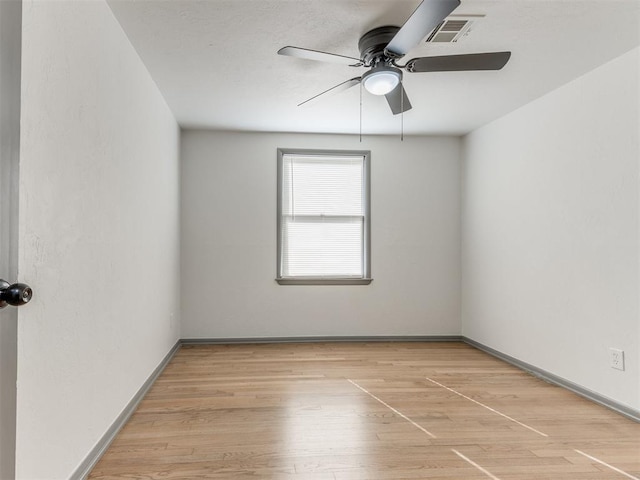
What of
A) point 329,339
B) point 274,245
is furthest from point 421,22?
point 329,339

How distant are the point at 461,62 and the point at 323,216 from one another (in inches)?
97.6

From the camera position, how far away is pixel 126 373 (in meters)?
2.35

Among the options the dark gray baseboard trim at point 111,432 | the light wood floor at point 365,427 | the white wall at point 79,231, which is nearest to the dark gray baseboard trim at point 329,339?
the light wood floor at point 365,427

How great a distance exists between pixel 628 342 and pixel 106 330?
3.15m

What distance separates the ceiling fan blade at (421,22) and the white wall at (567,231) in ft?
5.29

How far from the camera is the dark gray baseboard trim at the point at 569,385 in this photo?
97.1 inches

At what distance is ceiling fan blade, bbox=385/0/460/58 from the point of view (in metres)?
1.61

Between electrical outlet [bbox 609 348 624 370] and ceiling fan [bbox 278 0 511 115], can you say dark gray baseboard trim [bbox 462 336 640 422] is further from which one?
ceiling fan [bbox 278 0 511 115]

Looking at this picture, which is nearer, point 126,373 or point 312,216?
point 126,373

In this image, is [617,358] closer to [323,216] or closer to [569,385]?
[569,385]

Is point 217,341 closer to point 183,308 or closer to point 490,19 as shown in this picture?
point 183,308

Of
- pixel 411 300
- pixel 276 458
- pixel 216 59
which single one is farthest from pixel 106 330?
pixel 411 300

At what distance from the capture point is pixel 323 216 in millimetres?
4438

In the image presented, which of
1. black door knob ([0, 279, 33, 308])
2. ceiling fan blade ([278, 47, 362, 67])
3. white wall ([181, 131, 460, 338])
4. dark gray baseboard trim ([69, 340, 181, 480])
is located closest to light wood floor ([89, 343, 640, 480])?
dark gray baseboard trim ([69, 340, 181, 480])
